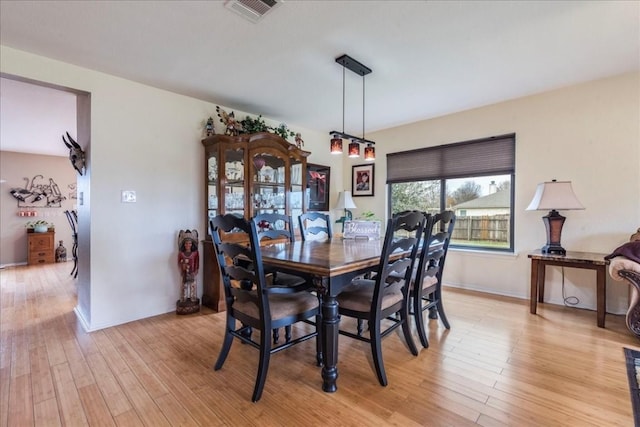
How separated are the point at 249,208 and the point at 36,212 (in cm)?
570

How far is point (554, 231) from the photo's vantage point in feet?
Result: 10.0

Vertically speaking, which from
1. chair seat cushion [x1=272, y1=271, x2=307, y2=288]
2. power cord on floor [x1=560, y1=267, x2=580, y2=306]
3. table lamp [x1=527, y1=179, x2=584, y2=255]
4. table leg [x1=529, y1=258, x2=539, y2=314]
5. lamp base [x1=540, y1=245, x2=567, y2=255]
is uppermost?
table lamp [x1=527, y1=179, x2=584, y2=255]

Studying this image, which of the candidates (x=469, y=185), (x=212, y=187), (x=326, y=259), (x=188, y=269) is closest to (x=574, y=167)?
(x=469, y=185)

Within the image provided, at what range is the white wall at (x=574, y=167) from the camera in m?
2.91

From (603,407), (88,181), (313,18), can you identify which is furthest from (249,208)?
(603,407)

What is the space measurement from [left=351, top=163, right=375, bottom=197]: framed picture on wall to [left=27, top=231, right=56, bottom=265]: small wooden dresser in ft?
20.2

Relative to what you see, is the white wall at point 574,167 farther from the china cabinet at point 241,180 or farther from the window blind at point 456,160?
the china cabinet at point 241,180

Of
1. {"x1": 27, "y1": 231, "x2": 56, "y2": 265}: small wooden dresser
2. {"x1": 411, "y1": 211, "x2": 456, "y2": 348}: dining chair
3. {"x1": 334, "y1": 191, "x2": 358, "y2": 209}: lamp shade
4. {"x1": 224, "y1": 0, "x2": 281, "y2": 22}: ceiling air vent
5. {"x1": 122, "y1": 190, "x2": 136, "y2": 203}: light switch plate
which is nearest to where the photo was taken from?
{"x1": 224, "y1": 0, "x2": 281, "y2": 22}: ceiling air vent

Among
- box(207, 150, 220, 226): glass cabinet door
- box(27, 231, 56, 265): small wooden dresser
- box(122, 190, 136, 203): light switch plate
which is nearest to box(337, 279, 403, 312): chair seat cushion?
box(207, 150, 220, 226): glass cabinet door

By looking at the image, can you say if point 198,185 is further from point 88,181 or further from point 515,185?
point 515,185

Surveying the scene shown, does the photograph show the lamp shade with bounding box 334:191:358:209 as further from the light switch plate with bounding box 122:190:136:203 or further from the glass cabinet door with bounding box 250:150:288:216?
the light switch plate with bounding box 122:190:136:203

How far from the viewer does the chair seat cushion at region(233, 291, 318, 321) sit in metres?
1.75

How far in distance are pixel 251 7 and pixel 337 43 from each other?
70 centimetres

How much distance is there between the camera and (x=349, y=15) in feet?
6.32
